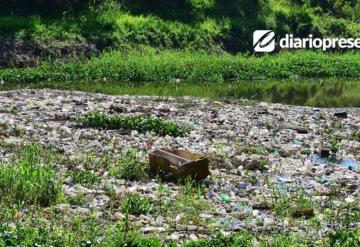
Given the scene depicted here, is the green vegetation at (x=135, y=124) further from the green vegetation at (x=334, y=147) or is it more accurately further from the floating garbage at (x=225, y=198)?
the floating garbage at (x=225, y=198)

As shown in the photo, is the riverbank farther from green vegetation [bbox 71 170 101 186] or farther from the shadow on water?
the shadow on water

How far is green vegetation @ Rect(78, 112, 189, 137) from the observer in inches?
580

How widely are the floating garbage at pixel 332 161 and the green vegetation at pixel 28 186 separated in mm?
5985

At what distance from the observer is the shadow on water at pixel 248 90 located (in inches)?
1052

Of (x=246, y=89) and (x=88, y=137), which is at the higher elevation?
(x=88, y=137)

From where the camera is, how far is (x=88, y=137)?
1378 cm

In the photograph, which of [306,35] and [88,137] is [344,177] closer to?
[88,137]

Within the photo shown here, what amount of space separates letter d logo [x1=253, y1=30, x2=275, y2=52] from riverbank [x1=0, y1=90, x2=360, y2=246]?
80.9 ft

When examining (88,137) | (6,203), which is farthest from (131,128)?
(6,203)

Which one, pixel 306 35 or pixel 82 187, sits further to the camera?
pixel 306 35

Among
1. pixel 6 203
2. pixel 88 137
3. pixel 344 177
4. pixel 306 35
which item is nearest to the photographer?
pixel 6 203

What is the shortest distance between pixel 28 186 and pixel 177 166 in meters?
2.66

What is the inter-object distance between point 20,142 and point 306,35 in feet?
122

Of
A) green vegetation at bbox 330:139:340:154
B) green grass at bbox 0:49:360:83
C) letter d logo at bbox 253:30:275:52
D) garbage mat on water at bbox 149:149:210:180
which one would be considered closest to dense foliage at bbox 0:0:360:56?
letter d logo at bbox 253:30:275:52
